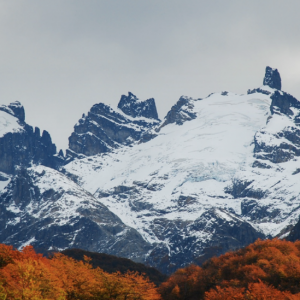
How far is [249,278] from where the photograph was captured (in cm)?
15762

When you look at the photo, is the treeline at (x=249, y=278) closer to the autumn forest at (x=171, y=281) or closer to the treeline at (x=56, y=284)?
Result: the autumn forest at (x=171, y=281)

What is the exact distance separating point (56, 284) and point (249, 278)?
56.2 meters

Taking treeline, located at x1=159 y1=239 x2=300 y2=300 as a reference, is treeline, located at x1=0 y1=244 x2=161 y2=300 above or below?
above

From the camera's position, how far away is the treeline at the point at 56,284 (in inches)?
4601

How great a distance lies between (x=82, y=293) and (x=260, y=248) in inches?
3185

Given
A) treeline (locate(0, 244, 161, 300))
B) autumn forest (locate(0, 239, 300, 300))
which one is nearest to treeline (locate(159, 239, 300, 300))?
autumn forest (locate(0, 239, 300, 300))

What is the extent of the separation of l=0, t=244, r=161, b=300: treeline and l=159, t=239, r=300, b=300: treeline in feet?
64.9

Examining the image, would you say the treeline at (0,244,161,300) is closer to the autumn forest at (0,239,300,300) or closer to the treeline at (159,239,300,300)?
the autumn forest at (0,239,300,300)

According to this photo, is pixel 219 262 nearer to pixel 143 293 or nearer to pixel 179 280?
pixel 179 280

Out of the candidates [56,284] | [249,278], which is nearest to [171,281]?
[249,278]

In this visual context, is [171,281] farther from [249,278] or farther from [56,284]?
[56,284]

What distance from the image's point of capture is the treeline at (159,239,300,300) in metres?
138

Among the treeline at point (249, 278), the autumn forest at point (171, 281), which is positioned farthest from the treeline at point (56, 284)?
the treeline at point (249, 278)

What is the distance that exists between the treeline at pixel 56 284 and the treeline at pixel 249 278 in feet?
64.9
